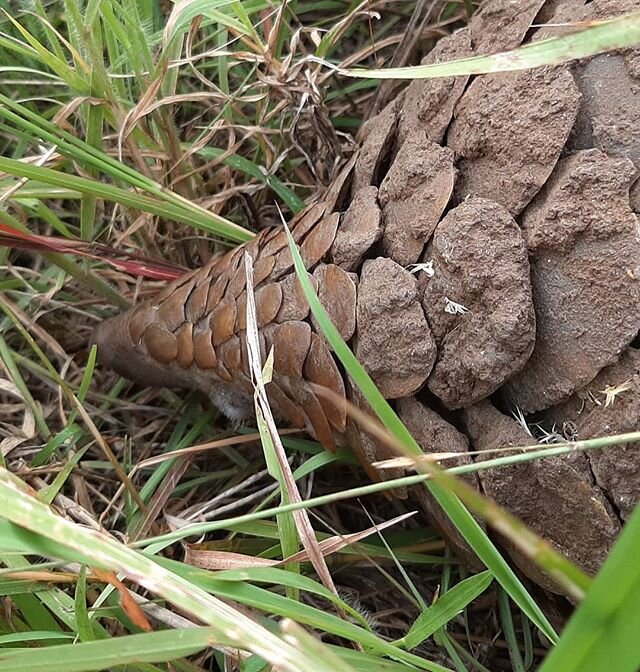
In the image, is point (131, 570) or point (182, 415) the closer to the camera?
point (131, 570)

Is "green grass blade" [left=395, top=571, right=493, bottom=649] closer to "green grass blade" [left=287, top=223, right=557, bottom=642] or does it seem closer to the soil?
"green grass blade" [left=287, top=223, right=557, bottom=642]

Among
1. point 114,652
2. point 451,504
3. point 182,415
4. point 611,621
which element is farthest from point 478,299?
point 182,415

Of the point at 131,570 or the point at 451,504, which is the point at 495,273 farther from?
the point at 131,570

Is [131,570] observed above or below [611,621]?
below

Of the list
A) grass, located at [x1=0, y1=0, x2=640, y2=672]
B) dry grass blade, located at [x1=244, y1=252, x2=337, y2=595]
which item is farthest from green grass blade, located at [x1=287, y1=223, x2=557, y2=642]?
dry grass blade, located at [x1=244, y1=252, x2=337, y2=595]

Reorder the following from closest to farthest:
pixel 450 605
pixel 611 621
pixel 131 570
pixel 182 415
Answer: pixel 611 621 < pixel 131 570 < pixel 450 605 < pixel 182 415

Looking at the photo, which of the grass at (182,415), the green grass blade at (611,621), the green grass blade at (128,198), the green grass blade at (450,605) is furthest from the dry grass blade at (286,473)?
the green grass blade at (611,621)

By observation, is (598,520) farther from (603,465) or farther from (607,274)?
(607,274)
